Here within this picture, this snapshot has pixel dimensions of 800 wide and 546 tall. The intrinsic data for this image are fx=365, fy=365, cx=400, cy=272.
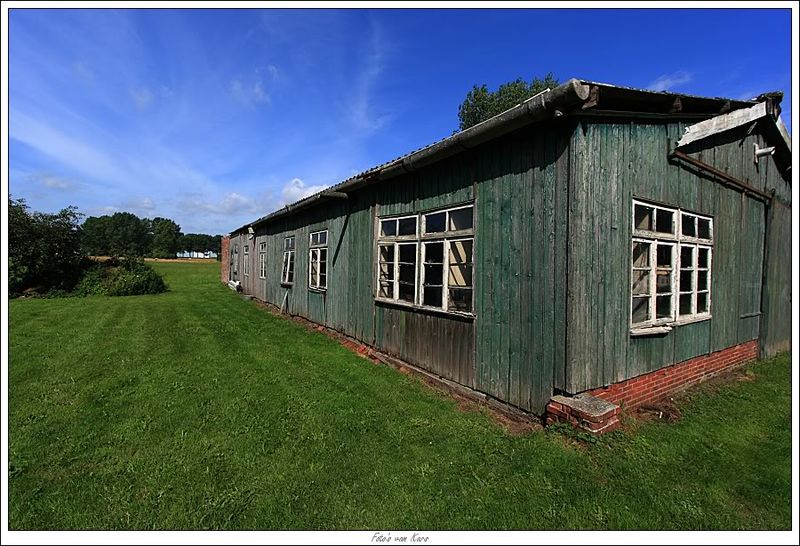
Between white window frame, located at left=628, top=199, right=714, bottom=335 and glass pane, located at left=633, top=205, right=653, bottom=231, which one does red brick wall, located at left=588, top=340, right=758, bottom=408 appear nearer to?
white window frame, located at left=628, top=199, right=714, bottom=335

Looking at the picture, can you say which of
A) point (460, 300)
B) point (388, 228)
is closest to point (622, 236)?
point (460, 300)

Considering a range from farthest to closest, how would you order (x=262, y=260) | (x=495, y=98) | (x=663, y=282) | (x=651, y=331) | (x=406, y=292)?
(x=495, y=98)
(x=262, y=260)
(x=406, y=292)
(x=663, y=282)
(x=651, y=331)

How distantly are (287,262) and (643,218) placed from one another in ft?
34.6

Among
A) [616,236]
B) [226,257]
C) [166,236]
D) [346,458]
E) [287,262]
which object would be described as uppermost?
[166,236]

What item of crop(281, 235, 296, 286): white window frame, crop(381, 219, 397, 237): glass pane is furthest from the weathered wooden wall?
crop(281, 235, 296, 286): white window frame

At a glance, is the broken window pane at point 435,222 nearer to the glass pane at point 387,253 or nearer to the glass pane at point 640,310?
the glass pane at point 387,253

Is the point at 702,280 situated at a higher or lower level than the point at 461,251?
lower

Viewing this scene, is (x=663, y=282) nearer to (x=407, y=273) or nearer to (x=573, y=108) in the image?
(x=573, y=108)

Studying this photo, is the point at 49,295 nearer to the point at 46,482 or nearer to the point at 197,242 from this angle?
the point at 46,482

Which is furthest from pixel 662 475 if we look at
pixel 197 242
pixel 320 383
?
pixel 197 242

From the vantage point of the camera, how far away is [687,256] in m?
5.56

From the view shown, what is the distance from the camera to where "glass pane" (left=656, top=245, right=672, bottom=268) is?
5.12 m

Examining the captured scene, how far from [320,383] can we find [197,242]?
401ft

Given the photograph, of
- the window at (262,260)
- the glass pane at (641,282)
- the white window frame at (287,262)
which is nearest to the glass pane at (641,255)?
the glass pane at (641,282)
